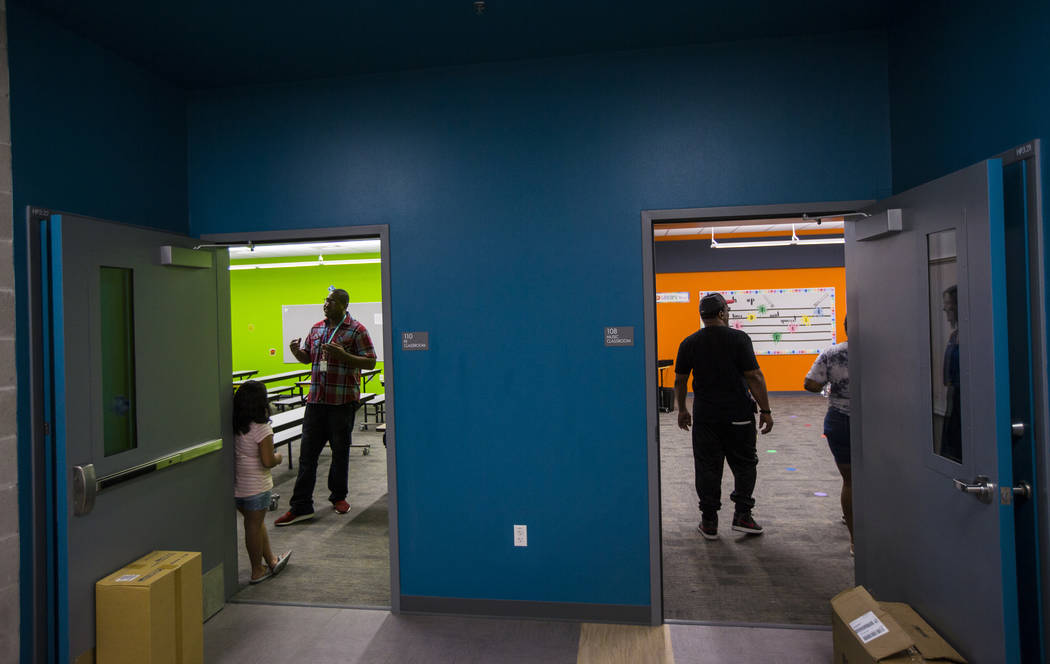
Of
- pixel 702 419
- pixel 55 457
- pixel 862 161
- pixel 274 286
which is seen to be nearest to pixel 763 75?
pixel 862 161

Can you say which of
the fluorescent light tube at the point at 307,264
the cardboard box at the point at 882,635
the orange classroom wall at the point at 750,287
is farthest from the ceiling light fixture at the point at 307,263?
the cardboard box at the point at 882,635

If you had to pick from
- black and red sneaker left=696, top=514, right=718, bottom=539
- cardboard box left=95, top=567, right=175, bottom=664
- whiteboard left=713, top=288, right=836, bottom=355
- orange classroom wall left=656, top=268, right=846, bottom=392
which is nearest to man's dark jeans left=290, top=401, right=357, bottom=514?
cardboard box left=95, top=567, right=175, bottom=664

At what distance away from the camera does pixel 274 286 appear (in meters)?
9.95

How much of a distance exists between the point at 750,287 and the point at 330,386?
7739 mm

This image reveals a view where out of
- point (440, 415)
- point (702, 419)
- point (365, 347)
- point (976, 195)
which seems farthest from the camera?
point (365, 347)

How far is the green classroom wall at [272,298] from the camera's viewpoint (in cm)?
957

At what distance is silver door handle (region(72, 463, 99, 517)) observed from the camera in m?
2.07

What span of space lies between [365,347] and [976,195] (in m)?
3.47

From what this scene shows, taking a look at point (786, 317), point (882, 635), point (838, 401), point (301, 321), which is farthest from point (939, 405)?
point (301, 321)

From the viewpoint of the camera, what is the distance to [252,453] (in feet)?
9.90

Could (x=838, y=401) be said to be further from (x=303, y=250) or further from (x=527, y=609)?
(x=303, y=250)

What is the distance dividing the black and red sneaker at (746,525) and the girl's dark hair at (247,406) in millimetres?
2944

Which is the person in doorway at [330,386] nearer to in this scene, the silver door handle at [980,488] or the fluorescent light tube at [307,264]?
the silver door handle at [980,488]

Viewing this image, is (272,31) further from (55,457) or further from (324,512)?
(324,512)
